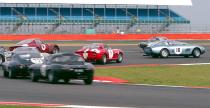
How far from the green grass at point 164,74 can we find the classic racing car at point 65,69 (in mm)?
2823

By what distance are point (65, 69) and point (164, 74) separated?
7300 mm

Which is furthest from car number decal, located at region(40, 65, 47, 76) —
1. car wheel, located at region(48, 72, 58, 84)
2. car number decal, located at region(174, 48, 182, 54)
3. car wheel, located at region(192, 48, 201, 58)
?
car wheel, located at region(192, 48, 201, 58)

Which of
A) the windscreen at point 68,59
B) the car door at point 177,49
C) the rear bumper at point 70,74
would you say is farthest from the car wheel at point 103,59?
the rear bumper at point 70,74

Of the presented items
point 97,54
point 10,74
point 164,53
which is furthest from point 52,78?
point 164,53

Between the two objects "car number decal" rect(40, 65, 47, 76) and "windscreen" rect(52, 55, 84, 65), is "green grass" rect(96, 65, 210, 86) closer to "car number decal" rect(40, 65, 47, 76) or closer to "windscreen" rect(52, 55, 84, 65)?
"windscreen" rect(52, 55, 84, 65)

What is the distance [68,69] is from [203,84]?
505 cm

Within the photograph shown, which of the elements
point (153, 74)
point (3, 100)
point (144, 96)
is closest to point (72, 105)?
point (3, 100)

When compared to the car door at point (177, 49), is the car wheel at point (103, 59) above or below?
below

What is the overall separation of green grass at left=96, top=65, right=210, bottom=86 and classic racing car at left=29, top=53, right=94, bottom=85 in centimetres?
282

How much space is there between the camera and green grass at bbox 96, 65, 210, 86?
2327 cm

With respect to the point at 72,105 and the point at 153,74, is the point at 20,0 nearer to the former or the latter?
the point at 153,74

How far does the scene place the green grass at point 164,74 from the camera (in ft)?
76.3

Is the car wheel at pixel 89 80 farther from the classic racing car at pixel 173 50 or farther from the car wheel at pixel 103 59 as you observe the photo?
the classic racing car at pixel 173 50

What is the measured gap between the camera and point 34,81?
72.0ft
